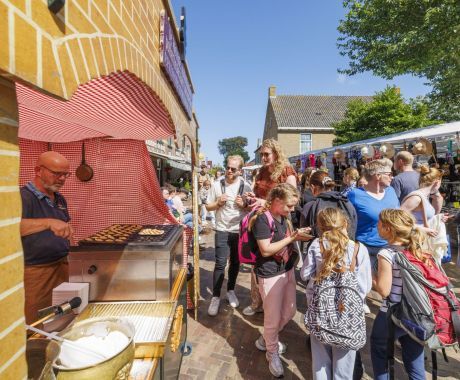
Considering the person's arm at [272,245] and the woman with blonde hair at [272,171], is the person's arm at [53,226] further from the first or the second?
the woman with blonde hair at [272,171]

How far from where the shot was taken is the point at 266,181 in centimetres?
337

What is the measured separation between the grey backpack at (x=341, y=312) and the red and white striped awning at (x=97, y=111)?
1.82 m

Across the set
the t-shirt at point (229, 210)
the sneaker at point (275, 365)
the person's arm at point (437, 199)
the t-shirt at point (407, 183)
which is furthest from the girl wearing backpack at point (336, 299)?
the person's arm at point (437, 199)

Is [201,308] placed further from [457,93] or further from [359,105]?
[359,105]

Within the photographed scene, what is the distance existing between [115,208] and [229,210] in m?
1.72

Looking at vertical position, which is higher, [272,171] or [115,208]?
[272,171]

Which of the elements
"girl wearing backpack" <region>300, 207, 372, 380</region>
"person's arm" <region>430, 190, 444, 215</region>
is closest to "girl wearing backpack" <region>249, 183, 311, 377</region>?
"girl wearing backpack" <region>300, 207, 372, 380</region>

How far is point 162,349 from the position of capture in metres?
1.35

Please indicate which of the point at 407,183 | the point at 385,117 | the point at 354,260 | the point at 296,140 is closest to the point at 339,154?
the point at 407,183

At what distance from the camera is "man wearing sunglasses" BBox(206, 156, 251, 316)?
3.55m

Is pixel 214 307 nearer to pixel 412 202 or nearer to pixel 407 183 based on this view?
pixel 412 202

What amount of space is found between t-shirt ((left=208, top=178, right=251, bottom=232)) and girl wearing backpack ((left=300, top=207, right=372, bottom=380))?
5.08ft

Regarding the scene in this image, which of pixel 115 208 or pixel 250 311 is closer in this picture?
pixel 250 311

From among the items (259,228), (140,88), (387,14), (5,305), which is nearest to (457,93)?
(387,14)
